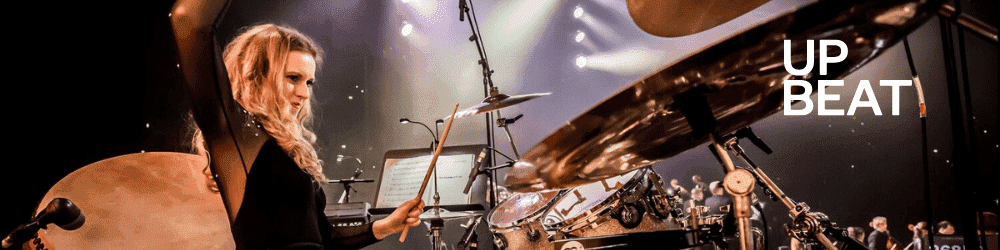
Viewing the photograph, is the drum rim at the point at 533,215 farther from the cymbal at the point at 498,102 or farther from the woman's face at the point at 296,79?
the woman's face at the point at 296,79

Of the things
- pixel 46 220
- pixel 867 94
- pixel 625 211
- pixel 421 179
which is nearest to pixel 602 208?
pixel 625 211

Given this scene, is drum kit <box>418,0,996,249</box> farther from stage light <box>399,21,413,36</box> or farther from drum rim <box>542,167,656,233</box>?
stage light <box>399,21,413,36</box>

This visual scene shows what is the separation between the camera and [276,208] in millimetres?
1289

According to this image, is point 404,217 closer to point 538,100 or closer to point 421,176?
point 421,176

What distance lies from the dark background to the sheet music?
108 cm

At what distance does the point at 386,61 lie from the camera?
5.80m

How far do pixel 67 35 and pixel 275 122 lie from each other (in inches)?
40.8

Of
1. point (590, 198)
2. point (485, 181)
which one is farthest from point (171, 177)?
point (485, 181)

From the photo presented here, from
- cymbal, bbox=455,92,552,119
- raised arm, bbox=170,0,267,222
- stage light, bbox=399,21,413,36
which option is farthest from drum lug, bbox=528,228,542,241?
stage light, bbox=399,21,413,36

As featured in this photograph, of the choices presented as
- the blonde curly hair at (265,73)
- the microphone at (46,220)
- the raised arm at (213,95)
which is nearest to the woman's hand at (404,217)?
the blonde curly hair at (265,73)

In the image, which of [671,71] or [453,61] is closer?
[671,71]

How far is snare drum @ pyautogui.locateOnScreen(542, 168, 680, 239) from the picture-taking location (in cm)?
182

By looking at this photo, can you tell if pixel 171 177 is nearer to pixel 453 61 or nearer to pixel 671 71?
pixel 671 71

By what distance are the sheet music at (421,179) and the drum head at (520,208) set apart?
949 mm
